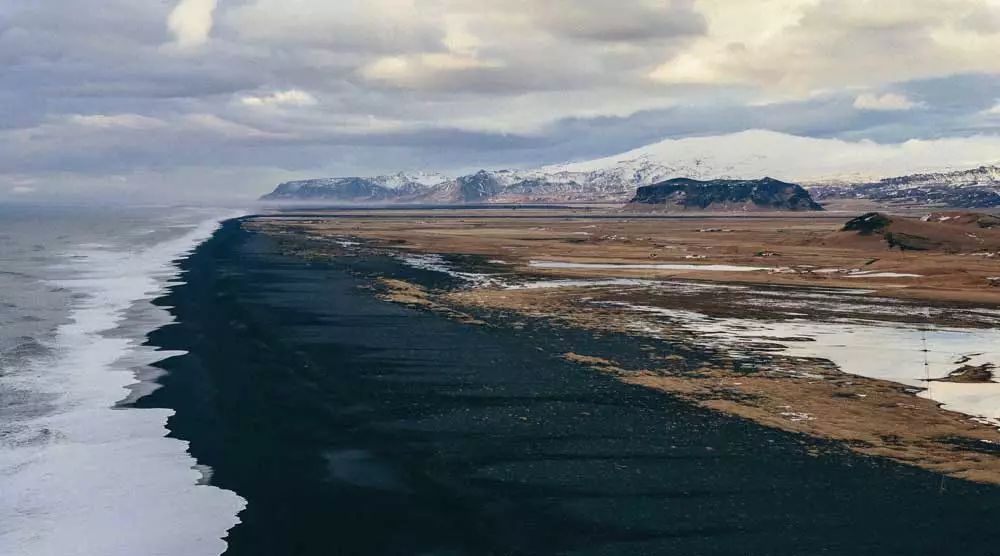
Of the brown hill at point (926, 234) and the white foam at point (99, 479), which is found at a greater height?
the brown hill at point (926, 234)

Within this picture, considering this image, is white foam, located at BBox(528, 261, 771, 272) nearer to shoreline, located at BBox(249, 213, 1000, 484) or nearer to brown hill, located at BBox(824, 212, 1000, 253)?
shoreline, located at BBox(249, 213, 1000, 484)

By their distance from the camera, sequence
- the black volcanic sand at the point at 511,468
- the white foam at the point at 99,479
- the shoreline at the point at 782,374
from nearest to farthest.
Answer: the white foam at the point at 99,479 < the black volcanic sand at the point at 511,468 < the shoreline at the point at 782,374

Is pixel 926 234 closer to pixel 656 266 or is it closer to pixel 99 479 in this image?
pixel 656 266

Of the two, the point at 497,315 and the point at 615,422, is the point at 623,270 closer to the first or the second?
the point at 497,315

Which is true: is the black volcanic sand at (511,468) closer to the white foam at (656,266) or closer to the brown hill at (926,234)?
the white foam at (656,266)

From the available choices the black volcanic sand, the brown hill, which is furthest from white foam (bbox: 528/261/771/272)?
the black volcanic sand

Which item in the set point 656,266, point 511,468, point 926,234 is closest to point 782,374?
point 511,468

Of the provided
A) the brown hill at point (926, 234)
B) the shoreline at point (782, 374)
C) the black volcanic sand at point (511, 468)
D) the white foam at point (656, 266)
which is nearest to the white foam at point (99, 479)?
the black volcanic sand at point (511, 468)
